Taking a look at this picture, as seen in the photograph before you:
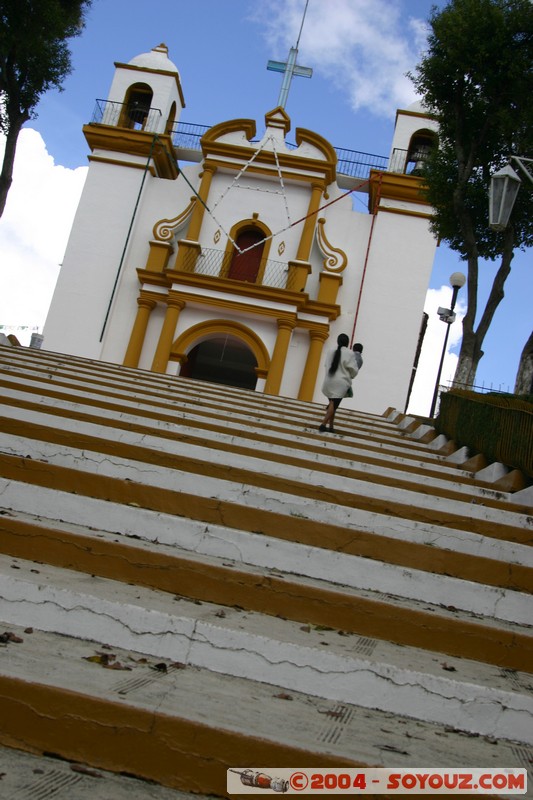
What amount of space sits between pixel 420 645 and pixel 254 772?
1.20m

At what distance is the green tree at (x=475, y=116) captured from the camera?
39.0 feet

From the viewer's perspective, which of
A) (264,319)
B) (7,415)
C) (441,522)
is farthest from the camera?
(264,319)

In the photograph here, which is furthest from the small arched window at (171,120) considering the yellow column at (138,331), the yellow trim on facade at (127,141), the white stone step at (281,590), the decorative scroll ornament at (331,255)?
the white stone step at (281,590)

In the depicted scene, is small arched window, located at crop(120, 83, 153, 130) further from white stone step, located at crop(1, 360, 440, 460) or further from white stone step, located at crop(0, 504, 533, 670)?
white stone step, located at crop(0, 504, 533, 670)

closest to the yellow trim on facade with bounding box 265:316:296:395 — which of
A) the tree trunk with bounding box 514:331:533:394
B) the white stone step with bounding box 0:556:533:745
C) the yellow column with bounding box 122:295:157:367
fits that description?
the yellow column with bounding box 122:295:157:367

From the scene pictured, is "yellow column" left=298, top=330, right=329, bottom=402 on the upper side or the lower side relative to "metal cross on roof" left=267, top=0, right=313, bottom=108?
lower

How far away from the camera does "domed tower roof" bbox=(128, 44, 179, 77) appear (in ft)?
66.1

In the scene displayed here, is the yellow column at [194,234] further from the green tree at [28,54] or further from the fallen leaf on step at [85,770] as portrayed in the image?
the fallen leaf on step at [85,770]

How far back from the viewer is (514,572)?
384 cm

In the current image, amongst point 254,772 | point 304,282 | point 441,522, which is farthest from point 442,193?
point 254,772

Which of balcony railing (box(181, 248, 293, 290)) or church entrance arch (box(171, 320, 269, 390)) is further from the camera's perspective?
balcony railing (box(181, 248, 293, 290))

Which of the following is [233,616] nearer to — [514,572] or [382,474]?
[514,572]

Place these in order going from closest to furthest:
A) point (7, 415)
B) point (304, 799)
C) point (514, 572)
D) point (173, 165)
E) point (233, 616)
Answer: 1. point (304, 799)
2. point (233, 616)
3. point (514, 572)
4. point (7, 415)
5. point (173, 165)

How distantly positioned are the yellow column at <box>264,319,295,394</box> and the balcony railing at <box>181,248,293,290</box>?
3.61ft
